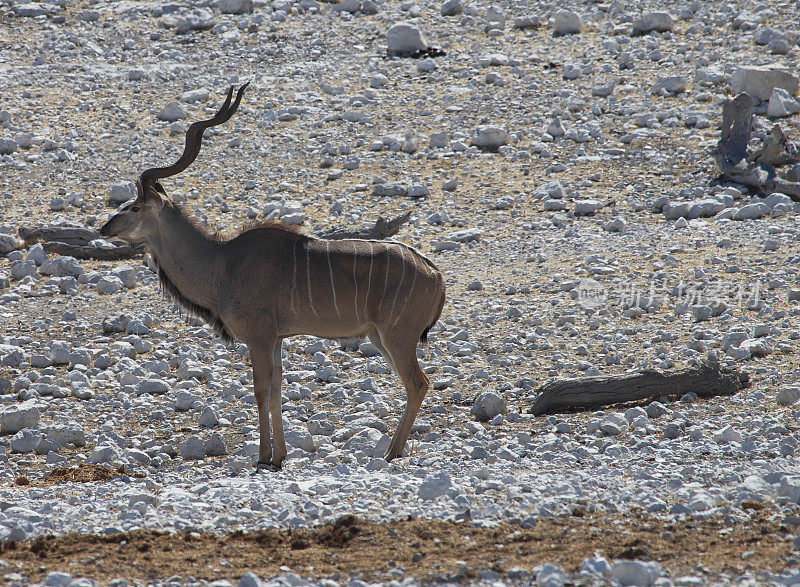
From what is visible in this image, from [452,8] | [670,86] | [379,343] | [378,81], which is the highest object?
[452,8]

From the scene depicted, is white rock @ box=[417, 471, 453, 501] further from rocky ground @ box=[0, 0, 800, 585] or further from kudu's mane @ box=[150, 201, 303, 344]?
kudu's mane @ box=[150, 201, 303, 344]

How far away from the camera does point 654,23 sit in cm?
1842

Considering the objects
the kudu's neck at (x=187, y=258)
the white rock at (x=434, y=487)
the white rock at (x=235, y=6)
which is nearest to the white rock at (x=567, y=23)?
the white rock at (x=235, y=6)

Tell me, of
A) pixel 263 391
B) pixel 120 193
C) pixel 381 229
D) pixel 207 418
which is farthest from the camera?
pixel 120 193

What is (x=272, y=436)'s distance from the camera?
25.7 ft

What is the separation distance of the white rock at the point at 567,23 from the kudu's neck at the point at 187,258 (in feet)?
39.1

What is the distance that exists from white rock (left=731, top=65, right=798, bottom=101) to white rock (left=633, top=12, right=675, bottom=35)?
2810mm

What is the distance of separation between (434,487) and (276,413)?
203cm

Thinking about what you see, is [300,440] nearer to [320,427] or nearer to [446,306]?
[320,427]

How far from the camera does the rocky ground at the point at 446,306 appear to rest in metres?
5.39

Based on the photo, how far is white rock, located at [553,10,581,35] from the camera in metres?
18.5

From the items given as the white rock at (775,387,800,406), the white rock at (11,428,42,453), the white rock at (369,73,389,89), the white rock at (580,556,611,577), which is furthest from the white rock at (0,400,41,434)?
the white rock at (369,73,389,89)

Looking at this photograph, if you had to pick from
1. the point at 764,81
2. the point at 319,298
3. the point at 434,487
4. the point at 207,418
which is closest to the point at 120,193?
the point at 207,418

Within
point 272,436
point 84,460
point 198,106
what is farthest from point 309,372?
point 198,106
